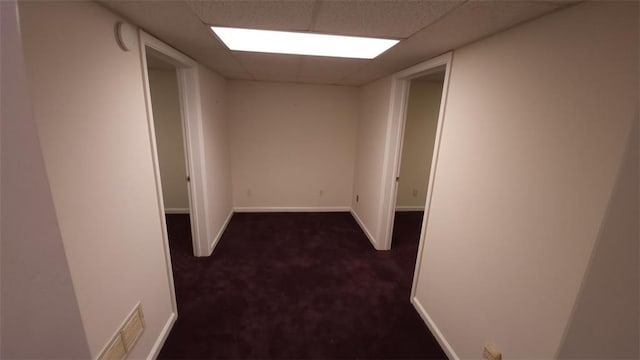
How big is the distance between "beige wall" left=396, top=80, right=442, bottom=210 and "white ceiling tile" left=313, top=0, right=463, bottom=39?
2408 mm

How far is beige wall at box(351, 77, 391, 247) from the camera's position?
115 inches

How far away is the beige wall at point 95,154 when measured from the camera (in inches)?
33.1

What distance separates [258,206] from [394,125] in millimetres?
2598

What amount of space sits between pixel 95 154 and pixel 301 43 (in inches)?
52.2

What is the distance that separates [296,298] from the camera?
2.18 metres

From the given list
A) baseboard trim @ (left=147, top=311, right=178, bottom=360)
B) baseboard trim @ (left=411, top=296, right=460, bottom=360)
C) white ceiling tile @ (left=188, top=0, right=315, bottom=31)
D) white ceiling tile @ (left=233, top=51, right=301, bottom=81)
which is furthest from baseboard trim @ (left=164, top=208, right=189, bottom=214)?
baseboard trim @ (left=411, top=296, right=460, bottom=360)

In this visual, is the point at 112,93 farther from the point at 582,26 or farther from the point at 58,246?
the point at 582,26

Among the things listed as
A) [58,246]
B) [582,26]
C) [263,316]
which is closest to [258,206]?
[263,316]

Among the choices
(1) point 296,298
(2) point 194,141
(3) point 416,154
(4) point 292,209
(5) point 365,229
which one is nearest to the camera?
(1) point 296,298

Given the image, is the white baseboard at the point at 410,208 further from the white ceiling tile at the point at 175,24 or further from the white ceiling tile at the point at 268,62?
the white ceiling tile at the point at 175,24

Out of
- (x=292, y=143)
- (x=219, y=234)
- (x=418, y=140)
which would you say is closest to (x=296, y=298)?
(x=219, y=234)

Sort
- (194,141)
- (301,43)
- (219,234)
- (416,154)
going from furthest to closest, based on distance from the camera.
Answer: (416,154) → (219,234) → (194,141) → (301,43)

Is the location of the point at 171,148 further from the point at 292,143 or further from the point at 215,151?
the point at 292,143

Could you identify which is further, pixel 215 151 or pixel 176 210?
pixel 176 210
